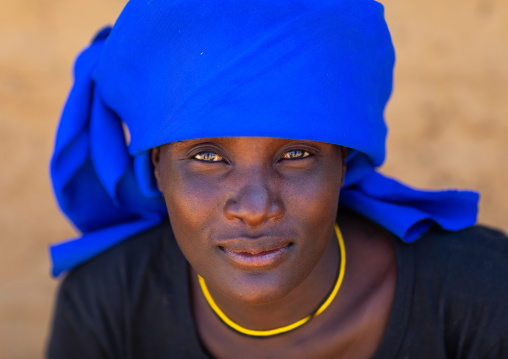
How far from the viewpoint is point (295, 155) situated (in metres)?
1.77

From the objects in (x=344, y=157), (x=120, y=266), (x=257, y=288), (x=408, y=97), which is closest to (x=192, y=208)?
(x=257, y=288)

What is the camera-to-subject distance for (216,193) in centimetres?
173

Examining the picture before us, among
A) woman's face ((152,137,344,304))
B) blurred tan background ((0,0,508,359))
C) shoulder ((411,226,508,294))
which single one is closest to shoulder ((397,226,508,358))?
shoulder ((411,226,508,294))

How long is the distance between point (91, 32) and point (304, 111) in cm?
241

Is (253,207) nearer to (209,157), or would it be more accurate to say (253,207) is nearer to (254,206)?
(254,206)

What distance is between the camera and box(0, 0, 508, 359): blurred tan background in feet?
11.7

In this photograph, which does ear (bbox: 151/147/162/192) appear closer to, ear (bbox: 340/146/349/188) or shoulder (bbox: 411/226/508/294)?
ear (bbox: 340/146/349/188)

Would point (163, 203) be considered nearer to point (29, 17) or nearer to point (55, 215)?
point (55, 215)

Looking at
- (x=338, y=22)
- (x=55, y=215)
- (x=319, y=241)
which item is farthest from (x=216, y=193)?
(x=55, y=215)

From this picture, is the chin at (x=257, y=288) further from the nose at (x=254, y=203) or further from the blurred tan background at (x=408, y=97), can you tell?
the blurred tan background at (x=408, y=97)

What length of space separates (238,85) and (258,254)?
42 cm

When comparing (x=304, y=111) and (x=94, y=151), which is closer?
(x=304, y=111)

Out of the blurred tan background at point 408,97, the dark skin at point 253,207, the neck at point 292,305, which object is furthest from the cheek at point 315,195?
the blurred tan background at point 408,97

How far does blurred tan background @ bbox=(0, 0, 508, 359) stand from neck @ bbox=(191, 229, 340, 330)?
1672 millimetres
